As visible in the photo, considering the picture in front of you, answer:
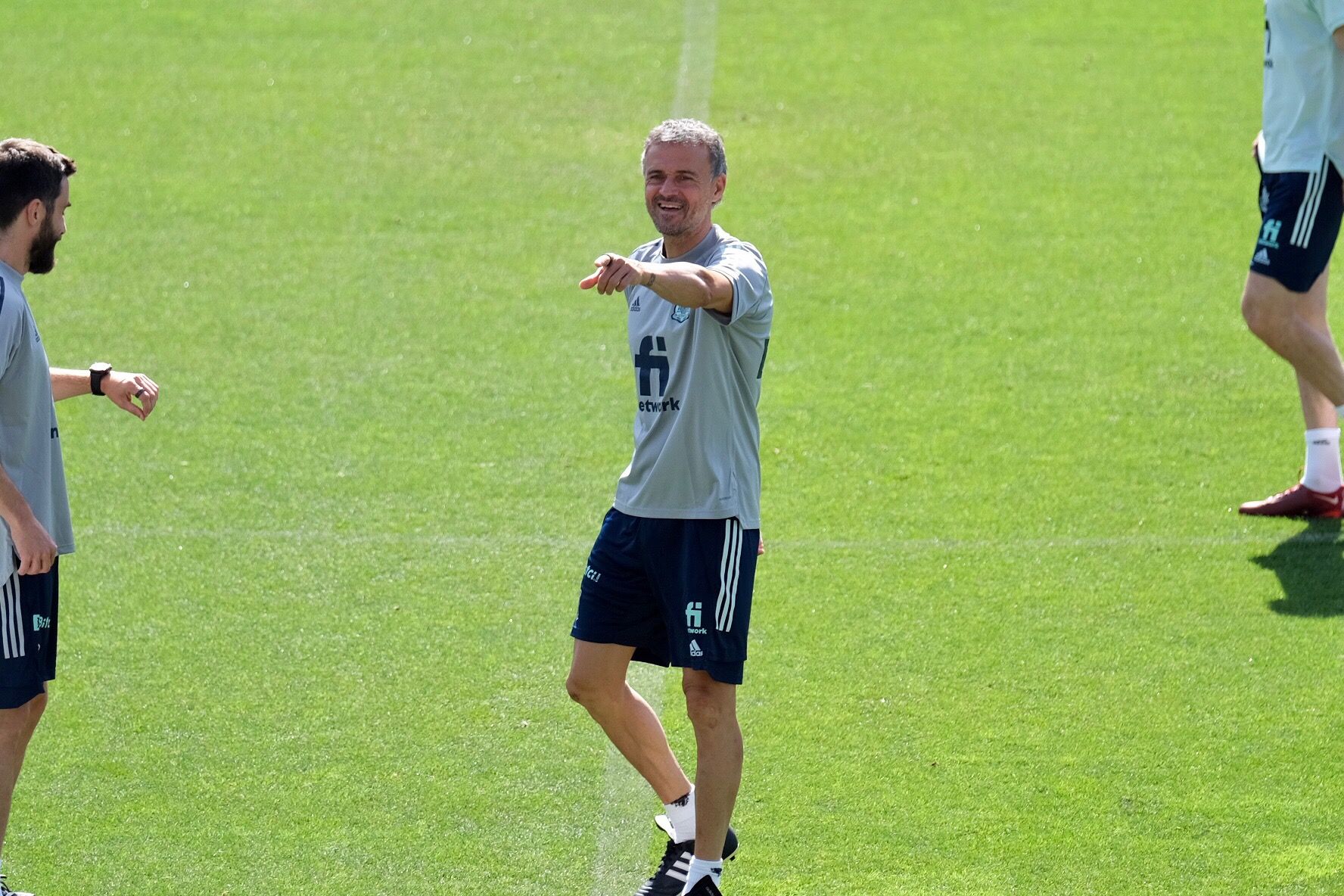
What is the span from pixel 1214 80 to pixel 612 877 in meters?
8.82

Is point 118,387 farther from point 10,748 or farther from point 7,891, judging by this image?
point 7,891

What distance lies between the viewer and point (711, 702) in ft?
13.9

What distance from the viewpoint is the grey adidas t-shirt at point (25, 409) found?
4.02 metres

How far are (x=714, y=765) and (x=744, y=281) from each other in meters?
1.25

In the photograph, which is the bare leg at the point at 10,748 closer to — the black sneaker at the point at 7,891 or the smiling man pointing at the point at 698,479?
the black sneaker at the point at 7,891

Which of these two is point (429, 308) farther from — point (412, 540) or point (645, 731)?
point (645, 731)

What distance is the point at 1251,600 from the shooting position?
5855mm

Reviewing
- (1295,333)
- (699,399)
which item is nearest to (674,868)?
(699,399)

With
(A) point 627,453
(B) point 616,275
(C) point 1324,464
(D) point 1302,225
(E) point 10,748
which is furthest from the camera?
(A) point 627,453

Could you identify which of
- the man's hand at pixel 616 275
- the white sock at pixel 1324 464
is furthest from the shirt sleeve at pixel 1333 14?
the man's hand at pixel 616 275

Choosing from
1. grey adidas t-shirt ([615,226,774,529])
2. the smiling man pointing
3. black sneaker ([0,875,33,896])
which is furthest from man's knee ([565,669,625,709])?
black sneaker ([0,875,33,896])

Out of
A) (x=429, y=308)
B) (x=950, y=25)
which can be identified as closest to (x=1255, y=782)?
(x=429, y=308)

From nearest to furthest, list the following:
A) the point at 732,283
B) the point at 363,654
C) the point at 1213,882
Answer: the point at 732,283 < the point at 1213,882 < the point at 363,654

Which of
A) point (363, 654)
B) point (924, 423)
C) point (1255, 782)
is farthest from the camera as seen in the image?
point (924, 423)
